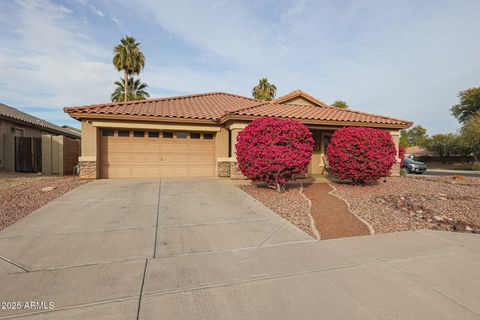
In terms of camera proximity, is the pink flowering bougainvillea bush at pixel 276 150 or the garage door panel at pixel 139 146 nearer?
the pink flowering bougainvillea bush at pixel 276 150

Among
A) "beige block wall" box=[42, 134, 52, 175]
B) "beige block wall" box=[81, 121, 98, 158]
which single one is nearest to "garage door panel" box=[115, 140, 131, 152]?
"beige block wall" box=[81, 121, 98, 158]

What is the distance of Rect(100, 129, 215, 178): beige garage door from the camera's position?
11.9 m

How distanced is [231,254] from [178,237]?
49.4 inches

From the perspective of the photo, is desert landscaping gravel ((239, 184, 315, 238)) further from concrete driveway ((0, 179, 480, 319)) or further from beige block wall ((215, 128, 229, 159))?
beige block wall ((215, 128, 229, 159))

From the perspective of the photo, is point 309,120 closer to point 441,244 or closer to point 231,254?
point 441,244

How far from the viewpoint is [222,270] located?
358cm

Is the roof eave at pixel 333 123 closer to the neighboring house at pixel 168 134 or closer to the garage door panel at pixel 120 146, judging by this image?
the neighboring house at pixel 168 134

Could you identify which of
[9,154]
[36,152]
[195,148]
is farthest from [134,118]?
[9,154]

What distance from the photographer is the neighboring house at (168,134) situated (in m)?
11.3

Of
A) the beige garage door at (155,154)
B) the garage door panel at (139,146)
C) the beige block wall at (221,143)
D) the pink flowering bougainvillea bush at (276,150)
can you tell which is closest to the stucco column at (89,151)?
the beige garage door at (155,154)

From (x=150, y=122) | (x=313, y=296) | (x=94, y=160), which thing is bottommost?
(x=313, y=296)

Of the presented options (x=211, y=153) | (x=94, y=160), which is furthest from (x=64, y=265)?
(x=211, y=153)

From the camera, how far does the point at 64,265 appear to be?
3645 millimetres

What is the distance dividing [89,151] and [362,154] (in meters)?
11.5
